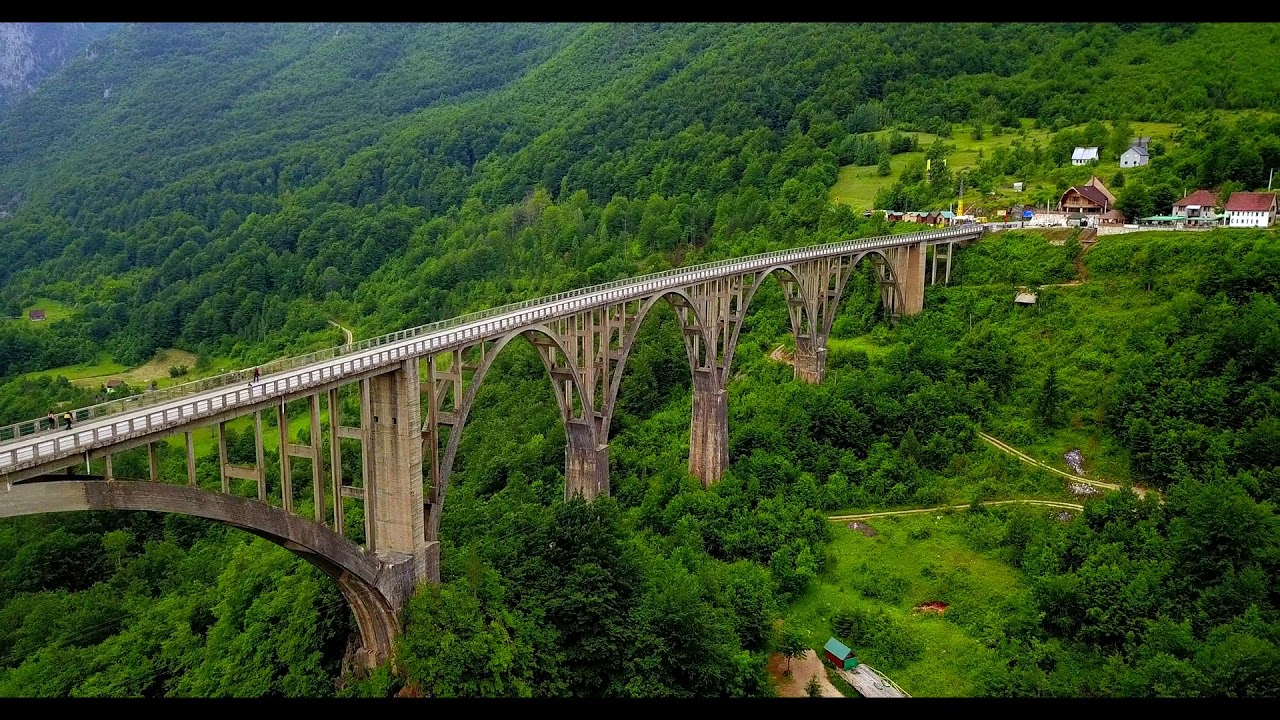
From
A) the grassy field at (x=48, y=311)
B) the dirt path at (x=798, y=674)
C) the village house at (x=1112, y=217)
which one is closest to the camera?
the dirt path at (x=798, y=674)

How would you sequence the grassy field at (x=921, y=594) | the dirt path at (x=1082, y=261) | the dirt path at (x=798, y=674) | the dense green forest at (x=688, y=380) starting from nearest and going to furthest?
the dense green forest at (x=688, y=380) < the dirt path at (x=798, y=674) < the grassy field at (x=921, y=594) < the dirt path at (x=1082, y=261)

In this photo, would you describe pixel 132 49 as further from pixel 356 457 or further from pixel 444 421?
pixel 444 421

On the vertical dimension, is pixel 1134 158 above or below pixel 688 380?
above

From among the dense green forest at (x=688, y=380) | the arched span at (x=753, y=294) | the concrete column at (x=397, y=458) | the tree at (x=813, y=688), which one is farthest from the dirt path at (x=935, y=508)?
the concrete column at (x=397, y=458)

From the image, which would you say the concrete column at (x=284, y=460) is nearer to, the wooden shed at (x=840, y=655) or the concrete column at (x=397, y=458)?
the concrete column at (x=397, y=458)

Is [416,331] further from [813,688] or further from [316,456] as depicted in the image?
[813,688]

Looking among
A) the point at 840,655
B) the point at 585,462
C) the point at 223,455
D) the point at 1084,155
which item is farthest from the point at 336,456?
the point at 1084,155

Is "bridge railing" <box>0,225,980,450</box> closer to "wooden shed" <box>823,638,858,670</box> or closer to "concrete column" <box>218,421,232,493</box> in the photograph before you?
"concrete column" <box>218,421,232,493</box>
